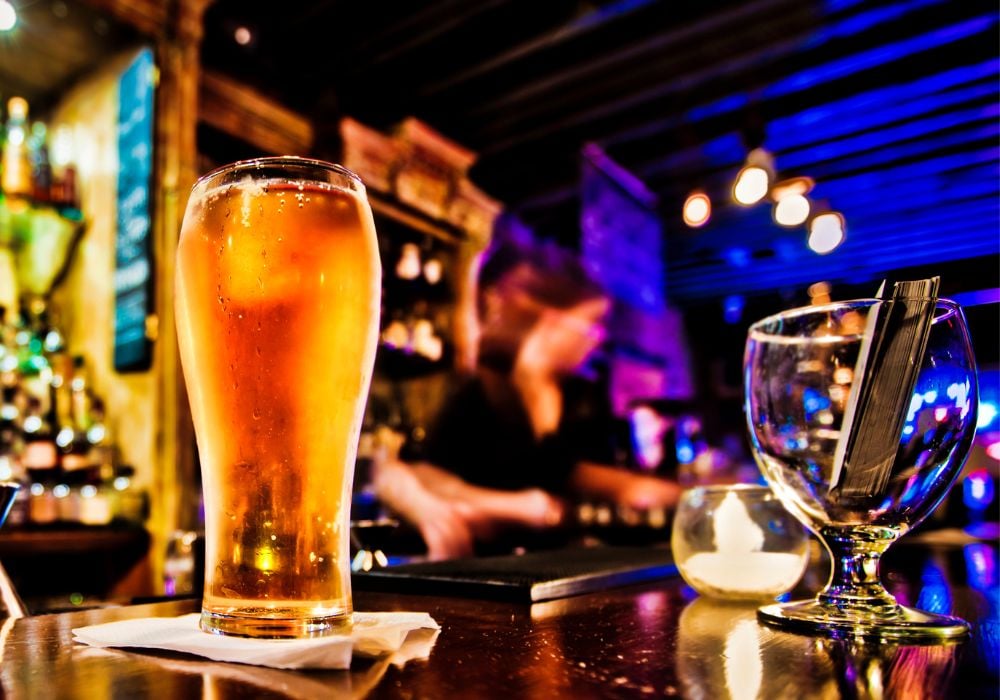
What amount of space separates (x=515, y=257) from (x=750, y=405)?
217 inches

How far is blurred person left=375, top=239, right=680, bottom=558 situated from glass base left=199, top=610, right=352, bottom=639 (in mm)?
4192

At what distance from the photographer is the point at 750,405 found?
64 cm

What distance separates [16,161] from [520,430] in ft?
11.7

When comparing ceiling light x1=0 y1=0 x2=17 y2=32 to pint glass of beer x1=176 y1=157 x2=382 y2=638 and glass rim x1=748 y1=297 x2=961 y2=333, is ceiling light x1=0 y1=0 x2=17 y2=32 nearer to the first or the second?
pint glass of beer x1=176 y1=157 x2=382 y2=638

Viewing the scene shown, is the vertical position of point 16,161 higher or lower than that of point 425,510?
higher

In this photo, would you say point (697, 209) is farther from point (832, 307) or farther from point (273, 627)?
point (273, 627)

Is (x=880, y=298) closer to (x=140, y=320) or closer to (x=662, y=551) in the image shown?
(x=662, y=551)

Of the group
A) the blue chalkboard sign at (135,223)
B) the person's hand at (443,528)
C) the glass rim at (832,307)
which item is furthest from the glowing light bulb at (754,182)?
the glass rim at (832,307)

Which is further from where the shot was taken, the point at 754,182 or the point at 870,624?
the point at 754,182

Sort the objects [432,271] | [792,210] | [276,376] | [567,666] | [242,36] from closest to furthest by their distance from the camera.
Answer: [567,666] → [276,376] → [242,36] → [792,210] → [432,271]

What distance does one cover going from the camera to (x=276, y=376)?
52 centimetres

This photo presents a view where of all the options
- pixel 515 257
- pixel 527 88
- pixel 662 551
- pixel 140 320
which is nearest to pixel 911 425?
pixel 662 551

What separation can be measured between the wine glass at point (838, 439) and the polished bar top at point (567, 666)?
73mm

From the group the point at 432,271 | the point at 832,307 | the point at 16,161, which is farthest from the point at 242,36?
the point at 832,307
